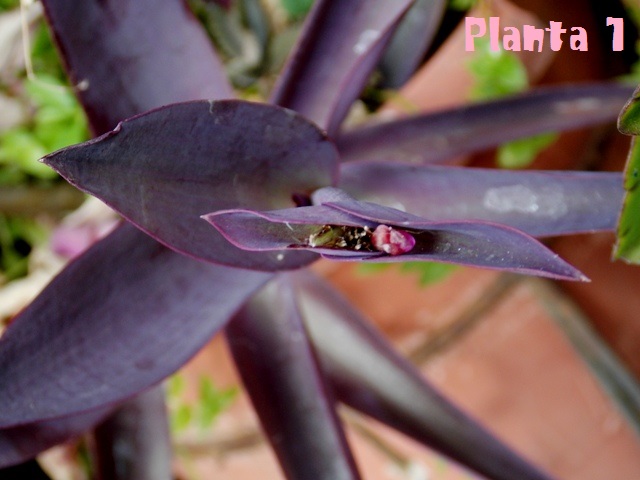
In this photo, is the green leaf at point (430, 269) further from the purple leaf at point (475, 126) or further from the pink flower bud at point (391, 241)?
the pink flower bud at point (391, 241)

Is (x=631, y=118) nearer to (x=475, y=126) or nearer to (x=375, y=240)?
(x=375, y=240)

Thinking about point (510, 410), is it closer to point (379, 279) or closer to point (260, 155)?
point (379, 279)

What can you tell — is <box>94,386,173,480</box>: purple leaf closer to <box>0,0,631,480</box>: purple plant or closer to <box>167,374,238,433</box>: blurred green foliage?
<box>0,0,631,480</box>: purple plant

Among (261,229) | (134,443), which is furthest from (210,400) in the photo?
(261,229)

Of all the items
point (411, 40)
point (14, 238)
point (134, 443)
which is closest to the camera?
point (134, 443)

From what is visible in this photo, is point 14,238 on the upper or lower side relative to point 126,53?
lower
